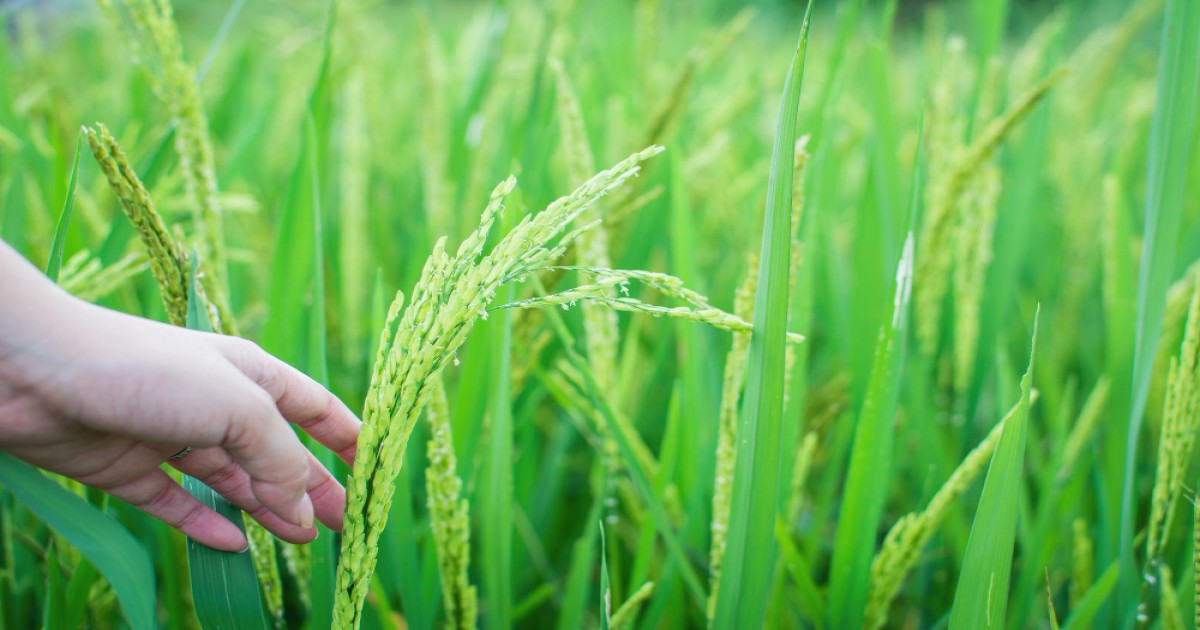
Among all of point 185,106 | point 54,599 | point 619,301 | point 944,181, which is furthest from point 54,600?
point 944,181

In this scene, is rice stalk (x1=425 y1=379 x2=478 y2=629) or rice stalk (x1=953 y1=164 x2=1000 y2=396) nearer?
rice stalk (x1=425 y1=379 x2=478 y2=629)

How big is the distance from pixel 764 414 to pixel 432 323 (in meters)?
0.24

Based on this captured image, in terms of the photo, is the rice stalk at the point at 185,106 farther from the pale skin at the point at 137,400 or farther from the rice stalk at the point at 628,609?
the rice stalk at the point at 628,609

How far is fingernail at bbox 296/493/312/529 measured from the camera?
479 millimetres

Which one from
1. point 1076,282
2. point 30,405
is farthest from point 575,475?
point 1076,282

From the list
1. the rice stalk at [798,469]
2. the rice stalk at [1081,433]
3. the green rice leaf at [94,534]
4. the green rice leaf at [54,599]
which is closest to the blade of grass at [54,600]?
the green rice leaf at [54,599]

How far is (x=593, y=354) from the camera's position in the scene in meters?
0.66

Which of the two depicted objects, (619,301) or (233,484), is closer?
(619,301)

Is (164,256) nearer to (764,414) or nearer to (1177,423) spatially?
(764,414)

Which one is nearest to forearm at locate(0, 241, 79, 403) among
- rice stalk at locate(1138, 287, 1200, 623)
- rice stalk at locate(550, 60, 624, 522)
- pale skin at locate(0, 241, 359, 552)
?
pale skin at locate(0, 241, 359, 552)

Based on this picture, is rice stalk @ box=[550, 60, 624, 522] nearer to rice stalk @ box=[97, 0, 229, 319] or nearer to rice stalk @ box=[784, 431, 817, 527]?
rice stalk @ box=[784, 431, 817, 527]

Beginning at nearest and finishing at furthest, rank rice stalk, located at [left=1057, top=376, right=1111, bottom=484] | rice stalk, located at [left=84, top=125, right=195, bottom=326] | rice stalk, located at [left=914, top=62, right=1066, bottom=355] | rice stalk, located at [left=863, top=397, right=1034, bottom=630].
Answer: rice stalk, located at [left=84, top=125, right=195, bottom=326]
rice stalk, located at [left=863, top=397, right=1034, bottom=630]
rice stalk, located at [left=914, top=62, right=1066, bottom=355]
rice stalk, located at [left=1057, top=376, right=1111, bottom=484]

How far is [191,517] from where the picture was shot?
503 millimetres

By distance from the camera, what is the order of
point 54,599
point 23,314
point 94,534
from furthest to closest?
point 54,599 < point 94,534 < point 23,314
